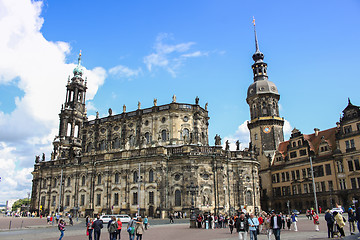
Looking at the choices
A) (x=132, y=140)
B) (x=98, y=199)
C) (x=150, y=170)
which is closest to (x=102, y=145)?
(x=132, y=140)

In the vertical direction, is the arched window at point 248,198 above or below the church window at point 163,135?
below

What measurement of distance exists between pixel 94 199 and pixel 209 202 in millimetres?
20338

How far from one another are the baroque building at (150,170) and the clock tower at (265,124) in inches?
528

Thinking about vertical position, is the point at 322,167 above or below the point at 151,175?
above

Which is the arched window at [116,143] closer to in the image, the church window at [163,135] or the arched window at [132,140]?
the arched window at [132,140]

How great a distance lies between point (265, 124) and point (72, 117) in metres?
44.4

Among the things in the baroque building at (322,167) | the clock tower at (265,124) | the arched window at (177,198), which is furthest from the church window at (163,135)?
the baroque building at (322,167)

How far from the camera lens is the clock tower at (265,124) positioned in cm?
6675

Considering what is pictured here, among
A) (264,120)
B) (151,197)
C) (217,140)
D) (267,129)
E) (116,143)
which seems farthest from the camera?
(267,129)

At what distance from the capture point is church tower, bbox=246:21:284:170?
68.0 meters

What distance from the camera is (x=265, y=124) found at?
6900 cm

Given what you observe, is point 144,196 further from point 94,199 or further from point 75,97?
point 75,97

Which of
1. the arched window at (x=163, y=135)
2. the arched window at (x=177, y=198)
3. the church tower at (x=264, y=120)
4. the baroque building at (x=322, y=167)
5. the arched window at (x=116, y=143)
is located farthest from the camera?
the church tower at (x=264, y=120)

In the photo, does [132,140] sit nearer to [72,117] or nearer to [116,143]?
[116,143]
